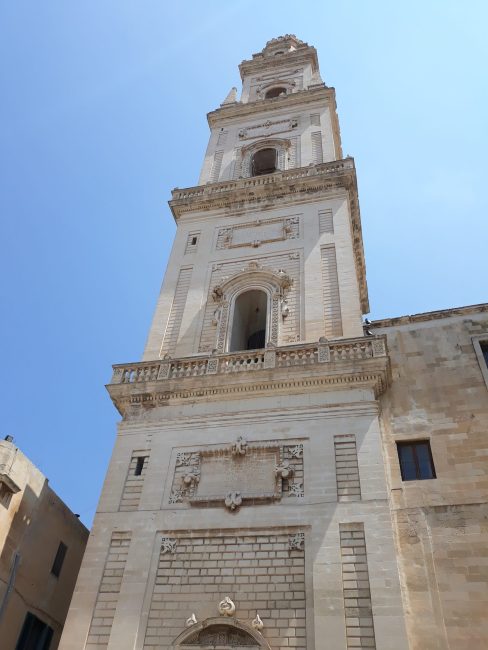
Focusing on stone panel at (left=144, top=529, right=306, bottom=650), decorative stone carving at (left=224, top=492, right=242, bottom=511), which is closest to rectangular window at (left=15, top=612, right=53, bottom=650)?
stone panel at (left=144, top=529, right=306, bottom=650)

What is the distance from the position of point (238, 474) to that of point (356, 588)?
394cm

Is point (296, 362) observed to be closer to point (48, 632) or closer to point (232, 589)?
point (232, 589)

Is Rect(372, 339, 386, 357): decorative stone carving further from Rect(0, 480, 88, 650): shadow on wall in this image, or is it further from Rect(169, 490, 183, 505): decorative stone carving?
Rect(0, 480, 88, 650): shadow on wall

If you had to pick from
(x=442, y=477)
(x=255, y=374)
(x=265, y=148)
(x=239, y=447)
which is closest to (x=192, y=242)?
(x=265, y=148)

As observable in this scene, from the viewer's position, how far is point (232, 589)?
12109 millimetres

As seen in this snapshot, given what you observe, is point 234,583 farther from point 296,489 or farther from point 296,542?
point 296,489

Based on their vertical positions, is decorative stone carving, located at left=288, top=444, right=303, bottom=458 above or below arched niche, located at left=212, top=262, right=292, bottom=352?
below

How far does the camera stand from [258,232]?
2202 centimetres

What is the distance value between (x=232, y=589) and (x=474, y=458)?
6.49 m

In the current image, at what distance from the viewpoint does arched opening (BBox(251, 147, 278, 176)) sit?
2797 cm

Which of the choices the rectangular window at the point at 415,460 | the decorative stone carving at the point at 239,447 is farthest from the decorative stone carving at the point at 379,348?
the decorative stone carving at the point at 239,447

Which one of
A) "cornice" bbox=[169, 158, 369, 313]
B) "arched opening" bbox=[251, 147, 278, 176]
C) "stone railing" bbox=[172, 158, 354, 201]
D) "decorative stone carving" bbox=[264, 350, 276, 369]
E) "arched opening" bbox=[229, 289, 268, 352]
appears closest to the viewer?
"decorative stone carving" bbox=[264, 350, 276, 369]

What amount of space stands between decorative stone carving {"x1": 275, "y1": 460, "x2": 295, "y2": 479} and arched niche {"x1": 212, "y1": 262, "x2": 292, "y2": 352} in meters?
4.81

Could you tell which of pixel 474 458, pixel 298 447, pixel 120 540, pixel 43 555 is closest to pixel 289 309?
pixel 298 447
